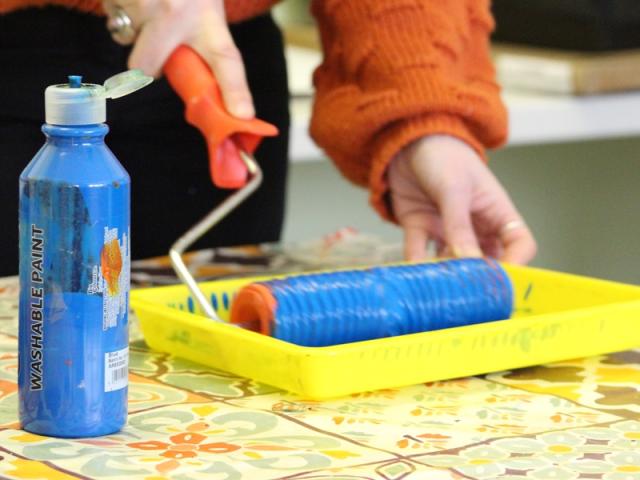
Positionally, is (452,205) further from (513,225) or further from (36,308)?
(36,308)

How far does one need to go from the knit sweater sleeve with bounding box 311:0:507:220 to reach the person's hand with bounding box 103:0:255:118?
0.20 meters

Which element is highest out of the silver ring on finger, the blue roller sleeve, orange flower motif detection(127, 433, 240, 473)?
the silver ring on finger

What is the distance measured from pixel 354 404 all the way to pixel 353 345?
4 centimetres

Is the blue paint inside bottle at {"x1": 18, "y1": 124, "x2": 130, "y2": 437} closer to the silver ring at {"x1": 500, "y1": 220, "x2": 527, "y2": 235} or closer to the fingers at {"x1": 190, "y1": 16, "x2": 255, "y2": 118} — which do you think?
the fingers at {"x1": 190, "y1": 16, "x2": 255, "y2": 118}

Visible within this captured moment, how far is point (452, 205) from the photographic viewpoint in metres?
1.12

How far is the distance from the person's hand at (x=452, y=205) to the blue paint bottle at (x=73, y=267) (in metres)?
0.48

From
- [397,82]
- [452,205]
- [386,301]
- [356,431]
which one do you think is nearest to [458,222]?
[452,205]

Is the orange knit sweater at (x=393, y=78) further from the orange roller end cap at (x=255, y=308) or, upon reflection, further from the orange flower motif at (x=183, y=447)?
the orange flower motif at (x=183, y=447)

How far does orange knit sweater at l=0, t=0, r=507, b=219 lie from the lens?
1.11 m

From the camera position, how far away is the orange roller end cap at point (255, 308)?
2.75 feet

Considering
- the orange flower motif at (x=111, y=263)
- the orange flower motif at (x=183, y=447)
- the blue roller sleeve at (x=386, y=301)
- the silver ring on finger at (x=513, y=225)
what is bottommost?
the orange flower motif at (x=183, y=447)

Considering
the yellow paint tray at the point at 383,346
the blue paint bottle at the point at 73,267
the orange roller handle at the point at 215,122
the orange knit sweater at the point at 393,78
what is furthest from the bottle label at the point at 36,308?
the orange knit sweater at the point at 393,78

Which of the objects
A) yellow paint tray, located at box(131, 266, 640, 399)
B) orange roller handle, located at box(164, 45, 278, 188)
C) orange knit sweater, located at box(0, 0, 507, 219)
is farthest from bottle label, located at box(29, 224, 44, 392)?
orange knit sweater, located at box(0, 0, 507, 219)

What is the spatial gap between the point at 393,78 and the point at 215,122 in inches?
9.7
